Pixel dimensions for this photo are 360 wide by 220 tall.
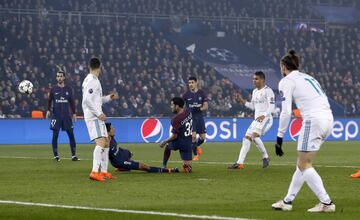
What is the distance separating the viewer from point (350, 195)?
13383mm

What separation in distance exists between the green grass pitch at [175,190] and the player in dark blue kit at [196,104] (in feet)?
9.19

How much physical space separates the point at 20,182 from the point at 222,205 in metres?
5.47

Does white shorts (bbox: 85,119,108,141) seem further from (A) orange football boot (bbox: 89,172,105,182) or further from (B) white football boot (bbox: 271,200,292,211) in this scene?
(B) white football boot (bbox: 271,200,292,211)

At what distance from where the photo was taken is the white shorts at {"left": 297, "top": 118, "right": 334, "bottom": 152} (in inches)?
444

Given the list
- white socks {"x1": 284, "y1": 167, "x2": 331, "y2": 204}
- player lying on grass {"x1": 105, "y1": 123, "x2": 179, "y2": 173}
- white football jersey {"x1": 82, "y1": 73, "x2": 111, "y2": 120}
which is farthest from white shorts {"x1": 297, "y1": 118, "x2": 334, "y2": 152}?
player lying on grass {"x1": 105, "y1": 123, "x2": 179, "y2": 173}

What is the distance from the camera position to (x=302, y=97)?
450 inches

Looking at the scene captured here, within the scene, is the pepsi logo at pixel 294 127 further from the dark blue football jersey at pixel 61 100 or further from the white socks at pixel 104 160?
the white socks at pixel 104 160

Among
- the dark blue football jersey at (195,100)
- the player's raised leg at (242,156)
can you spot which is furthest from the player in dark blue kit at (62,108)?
the player's raised leg at (242,156)

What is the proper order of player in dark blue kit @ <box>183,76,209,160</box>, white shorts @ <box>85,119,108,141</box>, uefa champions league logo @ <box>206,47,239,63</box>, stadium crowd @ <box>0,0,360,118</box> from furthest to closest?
uefa champions league logo @ <box>206,47,239,63</box> → stadium crowd @ <box>0,0,360,118</box> → player in dark blue kit @ <box>183,76,209,160</box> → white shorts @ <box>85,119,108,141</box>

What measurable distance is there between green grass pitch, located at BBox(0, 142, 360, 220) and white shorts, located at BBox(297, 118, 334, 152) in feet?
2.67

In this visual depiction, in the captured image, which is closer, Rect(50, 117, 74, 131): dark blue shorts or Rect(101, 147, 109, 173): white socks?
Rect(101, 147, 109, 173): white socks

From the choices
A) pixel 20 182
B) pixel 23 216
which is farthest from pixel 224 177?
pixel 23 216

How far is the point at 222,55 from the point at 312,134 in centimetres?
4718

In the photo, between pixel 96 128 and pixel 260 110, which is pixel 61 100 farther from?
pixel 96 128
